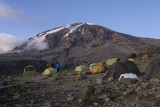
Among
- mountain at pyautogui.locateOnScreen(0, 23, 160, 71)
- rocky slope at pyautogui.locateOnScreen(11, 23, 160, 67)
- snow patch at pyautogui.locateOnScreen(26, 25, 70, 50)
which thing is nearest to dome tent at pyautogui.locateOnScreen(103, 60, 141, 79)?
rocky slope at pyautogui.locateOnScreen(11, 23, 160, 67)

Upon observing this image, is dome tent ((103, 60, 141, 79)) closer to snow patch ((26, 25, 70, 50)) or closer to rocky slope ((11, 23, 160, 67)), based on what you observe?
rocky slope ((11, 23, 160, 67))

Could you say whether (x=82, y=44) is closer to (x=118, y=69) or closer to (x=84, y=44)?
(x=84, y=44)

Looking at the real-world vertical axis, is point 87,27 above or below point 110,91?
above

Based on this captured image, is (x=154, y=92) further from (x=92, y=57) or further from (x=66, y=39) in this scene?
(x=66, y=39)

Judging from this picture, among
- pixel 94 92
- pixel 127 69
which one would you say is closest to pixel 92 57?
pixel 127 69

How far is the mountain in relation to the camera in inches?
5709

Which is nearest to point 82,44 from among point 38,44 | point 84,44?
point 84,44

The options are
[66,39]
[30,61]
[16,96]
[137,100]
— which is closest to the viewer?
[137,100]

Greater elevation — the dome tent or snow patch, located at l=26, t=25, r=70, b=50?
snow patch, located at l=26, t=25, r=70, b=50

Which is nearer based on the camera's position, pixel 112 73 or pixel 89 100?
pixel 89 100

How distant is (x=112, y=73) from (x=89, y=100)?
8838 mm

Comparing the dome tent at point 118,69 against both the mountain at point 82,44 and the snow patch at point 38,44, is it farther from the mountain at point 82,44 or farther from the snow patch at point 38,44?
the snow patch at point 38,44

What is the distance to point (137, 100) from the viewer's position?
45.1 feet

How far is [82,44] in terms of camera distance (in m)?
169
